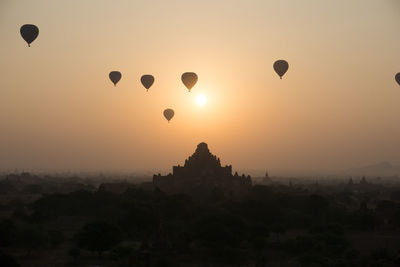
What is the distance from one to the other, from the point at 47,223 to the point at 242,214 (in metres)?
23.5

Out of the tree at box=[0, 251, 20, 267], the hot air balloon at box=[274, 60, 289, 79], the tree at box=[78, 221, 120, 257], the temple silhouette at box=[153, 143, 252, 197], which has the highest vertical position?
the hot air balloon at box=[274, 60, 289, 79]

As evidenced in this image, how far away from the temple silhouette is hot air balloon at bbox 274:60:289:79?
34.8m

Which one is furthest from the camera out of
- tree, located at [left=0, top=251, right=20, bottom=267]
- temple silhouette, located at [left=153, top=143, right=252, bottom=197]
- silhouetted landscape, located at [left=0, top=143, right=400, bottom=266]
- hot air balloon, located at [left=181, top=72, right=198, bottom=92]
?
temple silhouette, located at [left=153, top=143, right=252, bottom=197]

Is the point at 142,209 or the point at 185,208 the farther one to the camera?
the point at 185,208

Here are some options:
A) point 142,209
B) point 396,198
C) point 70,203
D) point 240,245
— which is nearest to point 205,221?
point 240,245

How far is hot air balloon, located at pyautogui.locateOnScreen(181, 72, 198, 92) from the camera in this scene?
77.3 metres

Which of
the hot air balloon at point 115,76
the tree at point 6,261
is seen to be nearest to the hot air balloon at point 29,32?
the hot air balloon at point 115,76

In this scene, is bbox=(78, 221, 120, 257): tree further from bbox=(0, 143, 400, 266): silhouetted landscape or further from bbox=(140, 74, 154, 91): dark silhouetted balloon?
bbox=(140, 74, 154, 91): dark silhouetted balloon

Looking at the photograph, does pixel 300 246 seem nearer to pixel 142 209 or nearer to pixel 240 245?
pixel 240 245

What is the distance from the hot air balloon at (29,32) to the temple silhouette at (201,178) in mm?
43448

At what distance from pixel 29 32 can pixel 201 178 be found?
158 feet

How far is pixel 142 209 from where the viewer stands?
2218 inches

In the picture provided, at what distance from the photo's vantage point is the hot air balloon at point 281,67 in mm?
69812

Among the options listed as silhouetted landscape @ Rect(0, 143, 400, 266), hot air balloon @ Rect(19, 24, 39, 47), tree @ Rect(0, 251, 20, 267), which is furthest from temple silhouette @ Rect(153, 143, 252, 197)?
tree @ Rect(0, 251, 20, 267)
